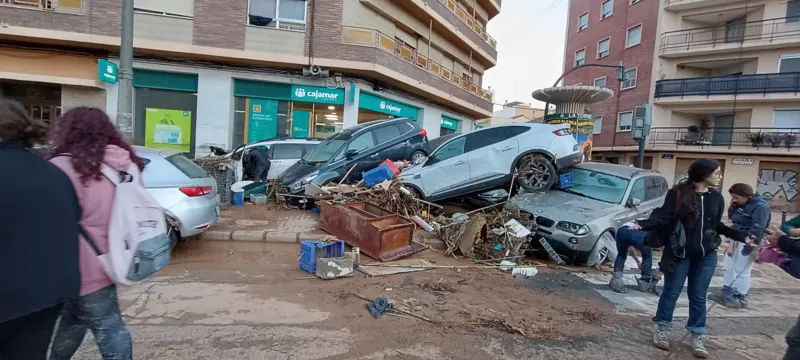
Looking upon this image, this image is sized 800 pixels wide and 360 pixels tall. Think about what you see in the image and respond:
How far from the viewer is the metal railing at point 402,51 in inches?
572

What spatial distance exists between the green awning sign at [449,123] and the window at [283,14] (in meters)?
10.4

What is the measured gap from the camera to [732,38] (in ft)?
79.1

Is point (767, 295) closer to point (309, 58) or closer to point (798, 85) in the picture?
point (309, 58)

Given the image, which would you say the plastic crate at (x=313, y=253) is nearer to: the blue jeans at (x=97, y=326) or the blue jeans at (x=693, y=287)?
the blue jeans at (x=97, y=326)

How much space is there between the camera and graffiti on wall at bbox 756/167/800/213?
70.6ft

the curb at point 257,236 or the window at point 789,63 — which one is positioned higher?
the window at point 789,63

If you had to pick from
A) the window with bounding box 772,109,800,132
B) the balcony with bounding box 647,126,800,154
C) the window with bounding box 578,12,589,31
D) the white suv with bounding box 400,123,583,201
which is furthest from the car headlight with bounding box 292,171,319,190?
the window with bounding box 578,12,589,31

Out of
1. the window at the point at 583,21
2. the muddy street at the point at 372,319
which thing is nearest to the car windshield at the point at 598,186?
the muddy street at the point at 372,319

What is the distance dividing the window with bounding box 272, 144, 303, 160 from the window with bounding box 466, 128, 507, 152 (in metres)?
5.43

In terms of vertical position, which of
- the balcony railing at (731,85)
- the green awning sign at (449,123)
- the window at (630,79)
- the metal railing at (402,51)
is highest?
the window at (630,79)

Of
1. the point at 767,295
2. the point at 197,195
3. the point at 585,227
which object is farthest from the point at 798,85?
the point at 197,195

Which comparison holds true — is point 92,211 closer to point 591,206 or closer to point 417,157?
point 591,206

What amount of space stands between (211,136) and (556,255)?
515 inches

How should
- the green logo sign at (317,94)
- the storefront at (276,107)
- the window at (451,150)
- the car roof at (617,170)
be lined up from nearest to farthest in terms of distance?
the car roof at (617,170) → the window at (451,150) → the storefront at (276,107) → the green logo sign at (317,94)
